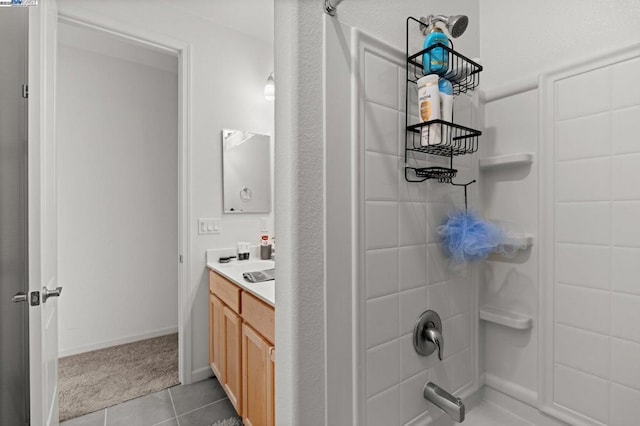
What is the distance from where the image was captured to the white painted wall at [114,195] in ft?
8.13

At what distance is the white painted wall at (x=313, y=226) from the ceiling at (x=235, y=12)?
1.56 metres

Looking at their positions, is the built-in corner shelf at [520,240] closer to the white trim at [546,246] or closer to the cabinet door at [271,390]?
the white trim at [546,246]

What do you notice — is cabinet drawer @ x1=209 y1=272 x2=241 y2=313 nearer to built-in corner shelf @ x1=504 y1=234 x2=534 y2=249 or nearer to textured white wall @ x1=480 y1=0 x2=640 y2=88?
built-in corner shelf @ x1=504 y1=234 x2=534 y2=249

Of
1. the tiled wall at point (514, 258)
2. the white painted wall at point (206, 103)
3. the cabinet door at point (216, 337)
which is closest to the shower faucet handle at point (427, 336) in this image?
the tiled wall at point (514, 258)

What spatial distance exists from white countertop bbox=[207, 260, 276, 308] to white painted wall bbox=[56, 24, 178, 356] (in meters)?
1.16

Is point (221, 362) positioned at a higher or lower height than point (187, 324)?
lower

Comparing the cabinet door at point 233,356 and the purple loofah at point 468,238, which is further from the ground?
the purple loofah at point 468,238

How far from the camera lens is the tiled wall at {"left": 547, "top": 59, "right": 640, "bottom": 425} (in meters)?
0.86

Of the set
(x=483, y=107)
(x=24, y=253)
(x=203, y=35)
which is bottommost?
(x=24, y=253)

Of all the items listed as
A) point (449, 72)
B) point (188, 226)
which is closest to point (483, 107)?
point (449, 72)

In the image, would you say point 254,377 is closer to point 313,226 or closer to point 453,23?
point 313,226

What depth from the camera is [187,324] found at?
2062 millimetres

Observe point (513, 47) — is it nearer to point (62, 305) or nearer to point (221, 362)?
point (221, 362)

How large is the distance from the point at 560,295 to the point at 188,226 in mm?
1995
